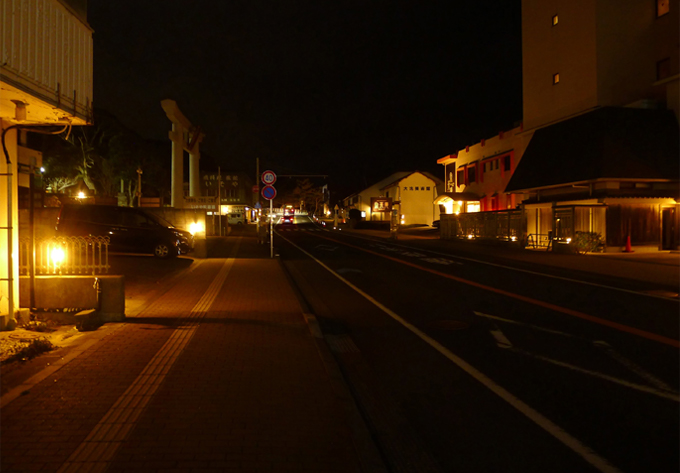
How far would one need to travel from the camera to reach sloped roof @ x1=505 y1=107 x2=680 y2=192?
22.5 meters

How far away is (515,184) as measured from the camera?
30.2 metres

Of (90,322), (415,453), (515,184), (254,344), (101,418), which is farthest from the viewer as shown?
(515,184)

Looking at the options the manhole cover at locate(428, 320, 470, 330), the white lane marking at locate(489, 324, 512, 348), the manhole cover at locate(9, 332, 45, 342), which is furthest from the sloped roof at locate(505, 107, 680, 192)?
the manhole cover at locate(9, 332, 45, 342)

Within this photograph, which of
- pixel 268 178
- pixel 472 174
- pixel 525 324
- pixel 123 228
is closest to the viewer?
pixel 525 324

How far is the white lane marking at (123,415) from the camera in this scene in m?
3.54

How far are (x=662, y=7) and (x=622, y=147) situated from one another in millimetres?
9150

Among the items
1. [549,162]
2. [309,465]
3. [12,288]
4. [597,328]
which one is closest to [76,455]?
[309,465]

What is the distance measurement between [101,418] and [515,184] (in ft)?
96.0

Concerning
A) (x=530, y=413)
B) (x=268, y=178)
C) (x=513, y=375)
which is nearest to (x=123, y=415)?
(x=530, y=413)

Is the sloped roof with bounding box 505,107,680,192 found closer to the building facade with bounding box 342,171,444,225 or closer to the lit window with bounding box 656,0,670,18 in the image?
the lit window with bounding box 656,0,670,18

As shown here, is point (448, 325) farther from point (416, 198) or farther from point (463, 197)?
point (416, 198)

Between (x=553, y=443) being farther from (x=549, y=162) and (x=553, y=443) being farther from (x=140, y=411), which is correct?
(x=549, y=162)

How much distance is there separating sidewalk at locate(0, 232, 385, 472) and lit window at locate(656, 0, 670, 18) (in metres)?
28.0

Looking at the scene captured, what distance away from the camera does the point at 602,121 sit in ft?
77.9
